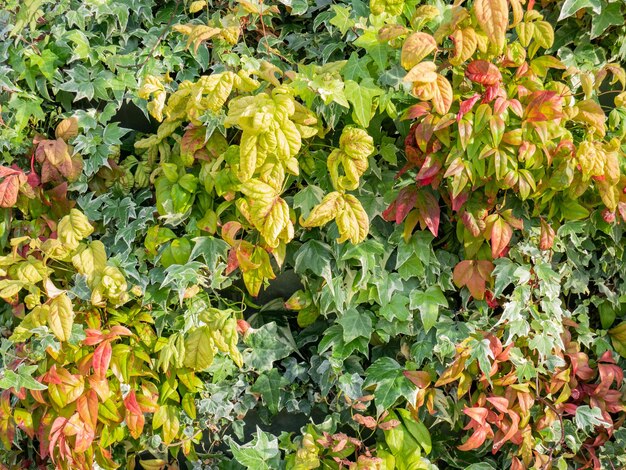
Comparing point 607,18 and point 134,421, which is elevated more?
point 607,18

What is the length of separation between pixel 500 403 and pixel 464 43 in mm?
953

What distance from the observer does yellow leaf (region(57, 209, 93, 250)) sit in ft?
6.25

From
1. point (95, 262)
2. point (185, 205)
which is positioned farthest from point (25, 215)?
point (185, 205)

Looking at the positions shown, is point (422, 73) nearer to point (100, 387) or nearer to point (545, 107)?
point (545, 107)

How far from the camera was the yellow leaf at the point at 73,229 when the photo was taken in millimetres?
1905

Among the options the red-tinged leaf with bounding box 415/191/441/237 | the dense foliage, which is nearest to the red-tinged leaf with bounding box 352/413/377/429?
the dense foliage

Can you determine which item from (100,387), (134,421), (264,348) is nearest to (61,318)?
(100,387)

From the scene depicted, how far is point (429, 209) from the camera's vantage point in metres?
1.91

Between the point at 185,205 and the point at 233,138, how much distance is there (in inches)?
9.1

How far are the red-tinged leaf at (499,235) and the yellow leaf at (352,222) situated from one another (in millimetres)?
353

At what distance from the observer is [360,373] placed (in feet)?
6.61

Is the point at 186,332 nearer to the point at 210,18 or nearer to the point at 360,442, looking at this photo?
the point at 360,442

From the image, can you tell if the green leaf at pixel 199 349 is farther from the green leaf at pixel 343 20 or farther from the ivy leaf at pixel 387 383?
the green leaf at pixel 343 20

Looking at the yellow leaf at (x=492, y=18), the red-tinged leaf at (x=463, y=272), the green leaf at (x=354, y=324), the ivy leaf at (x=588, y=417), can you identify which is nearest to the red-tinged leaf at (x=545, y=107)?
the yellow leaf at (x=492, y=18)
